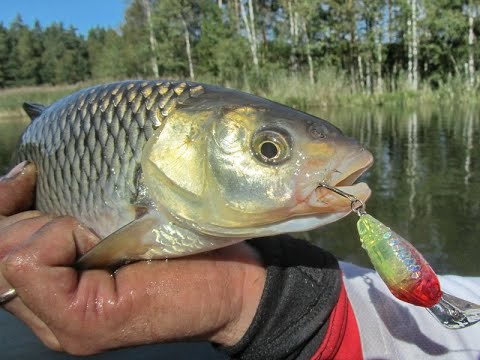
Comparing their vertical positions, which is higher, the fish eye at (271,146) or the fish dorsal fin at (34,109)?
the fish dorsal fin at (34,109)

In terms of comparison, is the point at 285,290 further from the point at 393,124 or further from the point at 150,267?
the point at 393,124

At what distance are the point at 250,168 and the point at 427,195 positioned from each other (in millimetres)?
5819

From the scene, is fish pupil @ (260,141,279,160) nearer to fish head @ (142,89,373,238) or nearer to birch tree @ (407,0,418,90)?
fish head @ (142,89,373,238)

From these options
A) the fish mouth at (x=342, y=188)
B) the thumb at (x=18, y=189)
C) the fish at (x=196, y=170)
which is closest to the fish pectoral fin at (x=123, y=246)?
the fish at (x=196, y=170)

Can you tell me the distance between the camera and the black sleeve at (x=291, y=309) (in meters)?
1.77

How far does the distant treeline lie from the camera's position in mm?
26367

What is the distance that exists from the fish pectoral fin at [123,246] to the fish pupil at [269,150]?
420 mm

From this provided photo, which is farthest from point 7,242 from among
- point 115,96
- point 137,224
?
point 115,96

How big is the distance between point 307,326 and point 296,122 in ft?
2.44

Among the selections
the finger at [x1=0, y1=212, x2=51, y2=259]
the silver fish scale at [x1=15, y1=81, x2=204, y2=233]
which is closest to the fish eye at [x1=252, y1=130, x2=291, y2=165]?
the silver fish scale at [x1=15, y1=81, x2=204, y2=233]

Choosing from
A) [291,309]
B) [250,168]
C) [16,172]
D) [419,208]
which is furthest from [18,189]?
[419,208]

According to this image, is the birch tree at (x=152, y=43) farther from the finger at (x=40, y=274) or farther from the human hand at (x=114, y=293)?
the finger at (x=40, y=274)

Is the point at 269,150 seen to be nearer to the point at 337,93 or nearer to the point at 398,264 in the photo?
the point at 398,264

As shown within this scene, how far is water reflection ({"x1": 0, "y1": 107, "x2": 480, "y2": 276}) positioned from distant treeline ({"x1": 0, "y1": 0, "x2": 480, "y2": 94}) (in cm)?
1283
